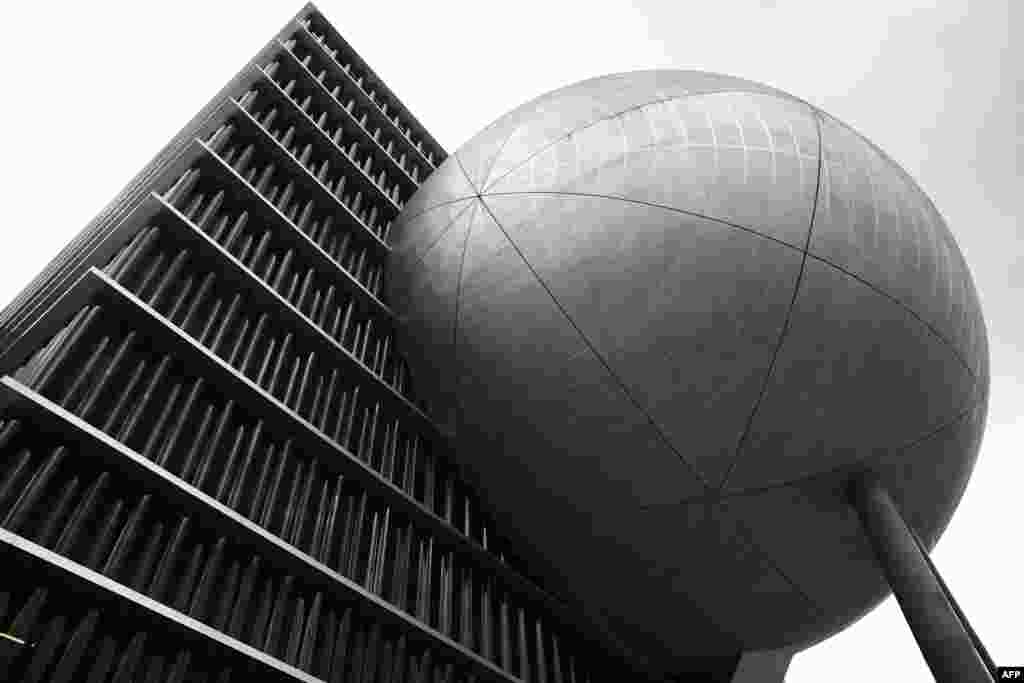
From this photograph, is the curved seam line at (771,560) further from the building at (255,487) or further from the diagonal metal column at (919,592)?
the building at (255,487)

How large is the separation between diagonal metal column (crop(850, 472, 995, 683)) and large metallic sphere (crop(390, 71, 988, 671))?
33 cm

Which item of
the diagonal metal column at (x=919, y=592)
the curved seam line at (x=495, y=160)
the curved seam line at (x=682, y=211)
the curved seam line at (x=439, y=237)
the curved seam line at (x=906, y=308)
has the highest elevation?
the curved seam line at (x=495, y=160)

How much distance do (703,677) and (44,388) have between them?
8.46 metres

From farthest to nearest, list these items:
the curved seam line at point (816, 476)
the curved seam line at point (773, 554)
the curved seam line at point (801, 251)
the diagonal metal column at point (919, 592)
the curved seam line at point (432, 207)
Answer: the curved seam line at point (432, 207) → the curved seam line at point (773, 554) → the curved seam line at point (816, 476) → the curved seam line at point (801, 251) → the diagonal metal column at point (919, 592)

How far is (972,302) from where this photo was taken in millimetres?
8086

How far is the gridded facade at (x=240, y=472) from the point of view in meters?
4.24

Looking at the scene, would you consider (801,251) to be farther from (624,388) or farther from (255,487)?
(255,487)

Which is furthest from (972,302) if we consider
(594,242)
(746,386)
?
(594,242)

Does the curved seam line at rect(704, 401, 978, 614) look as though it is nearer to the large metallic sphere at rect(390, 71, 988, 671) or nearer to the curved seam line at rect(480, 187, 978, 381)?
the large metallic sphere at rect(390, 71, 988, 671)

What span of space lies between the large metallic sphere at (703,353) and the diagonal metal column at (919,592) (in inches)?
12.9

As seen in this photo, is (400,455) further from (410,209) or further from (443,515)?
(410,209)

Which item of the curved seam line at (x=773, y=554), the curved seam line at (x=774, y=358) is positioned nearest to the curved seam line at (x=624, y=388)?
the curved seam line at (x=774, y=358)

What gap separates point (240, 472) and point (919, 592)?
6767 millimetres

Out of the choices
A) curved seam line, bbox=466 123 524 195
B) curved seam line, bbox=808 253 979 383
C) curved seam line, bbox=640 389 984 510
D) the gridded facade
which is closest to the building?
the gridded facade
